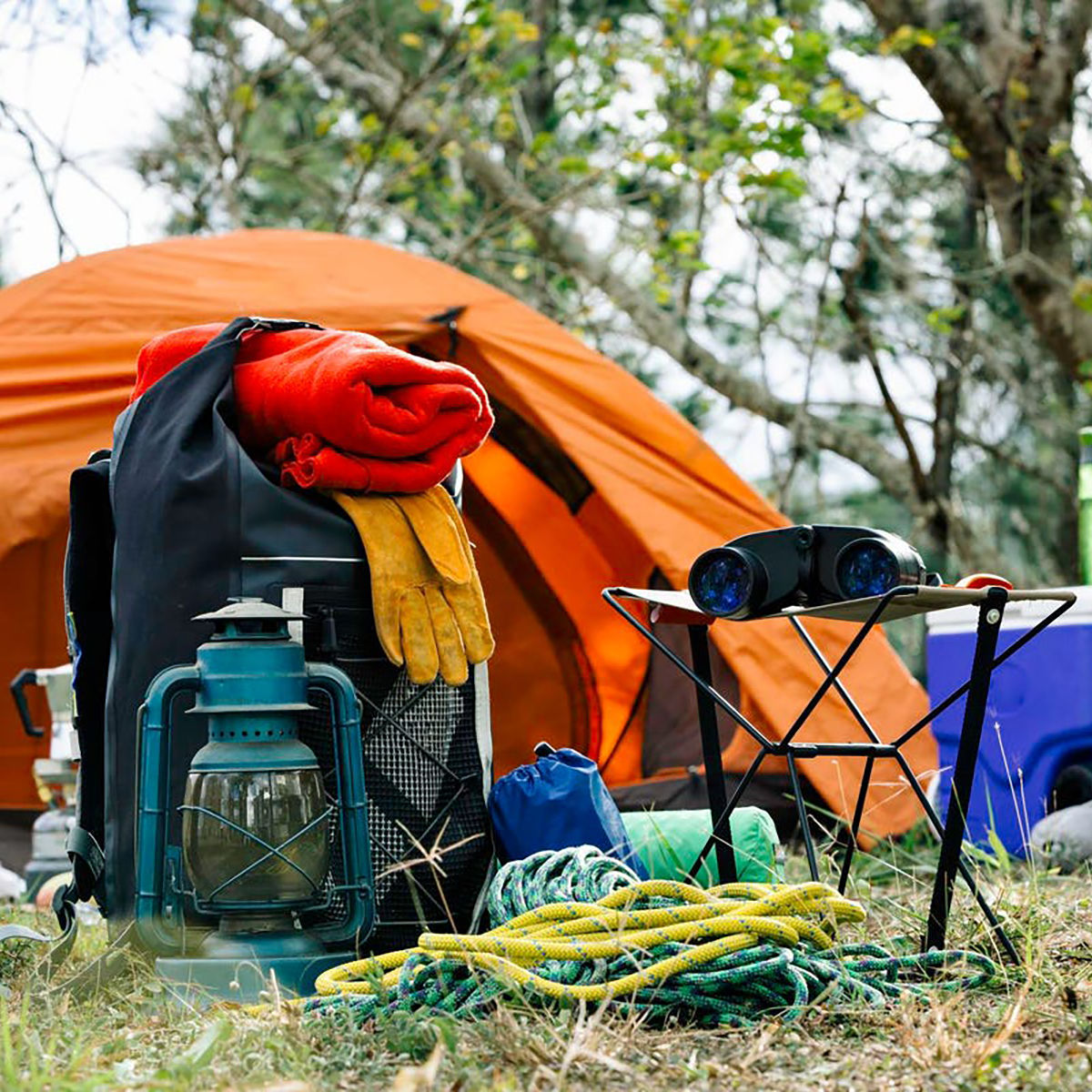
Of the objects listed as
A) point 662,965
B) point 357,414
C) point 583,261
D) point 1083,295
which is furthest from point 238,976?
point 583,261

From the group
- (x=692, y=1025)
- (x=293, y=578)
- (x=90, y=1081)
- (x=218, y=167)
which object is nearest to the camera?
(x=90, y=1081)

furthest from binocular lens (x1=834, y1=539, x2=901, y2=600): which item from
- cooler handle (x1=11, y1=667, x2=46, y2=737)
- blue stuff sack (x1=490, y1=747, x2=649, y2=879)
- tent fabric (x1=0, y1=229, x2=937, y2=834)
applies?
cooler handle (x1=11, y1=667, x2=46, y2=737)

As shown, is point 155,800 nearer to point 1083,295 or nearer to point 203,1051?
point 203,1051

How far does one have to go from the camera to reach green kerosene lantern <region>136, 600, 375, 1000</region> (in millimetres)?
1904

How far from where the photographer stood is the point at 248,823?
6.23 feet

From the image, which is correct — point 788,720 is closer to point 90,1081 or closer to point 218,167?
point 90,1081

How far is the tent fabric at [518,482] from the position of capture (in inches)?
145

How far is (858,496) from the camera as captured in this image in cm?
1098

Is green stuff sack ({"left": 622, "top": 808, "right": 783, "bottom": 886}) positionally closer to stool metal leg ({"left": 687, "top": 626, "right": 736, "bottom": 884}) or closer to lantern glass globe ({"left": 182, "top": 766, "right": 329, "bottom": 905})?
stool metal leg ({"left": 687, "top": 626, "right": 736, "bottom": 884})

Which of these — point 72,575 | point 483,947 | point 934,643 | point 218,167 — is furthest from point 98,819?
point 218,167

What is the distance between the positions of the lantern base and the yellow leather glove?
1.44 ft

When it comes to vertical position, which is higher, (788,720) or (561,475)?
(561,475)

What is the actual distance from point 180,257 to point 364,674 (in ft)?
6.87

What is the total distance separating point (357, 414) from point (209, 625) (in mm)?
344
